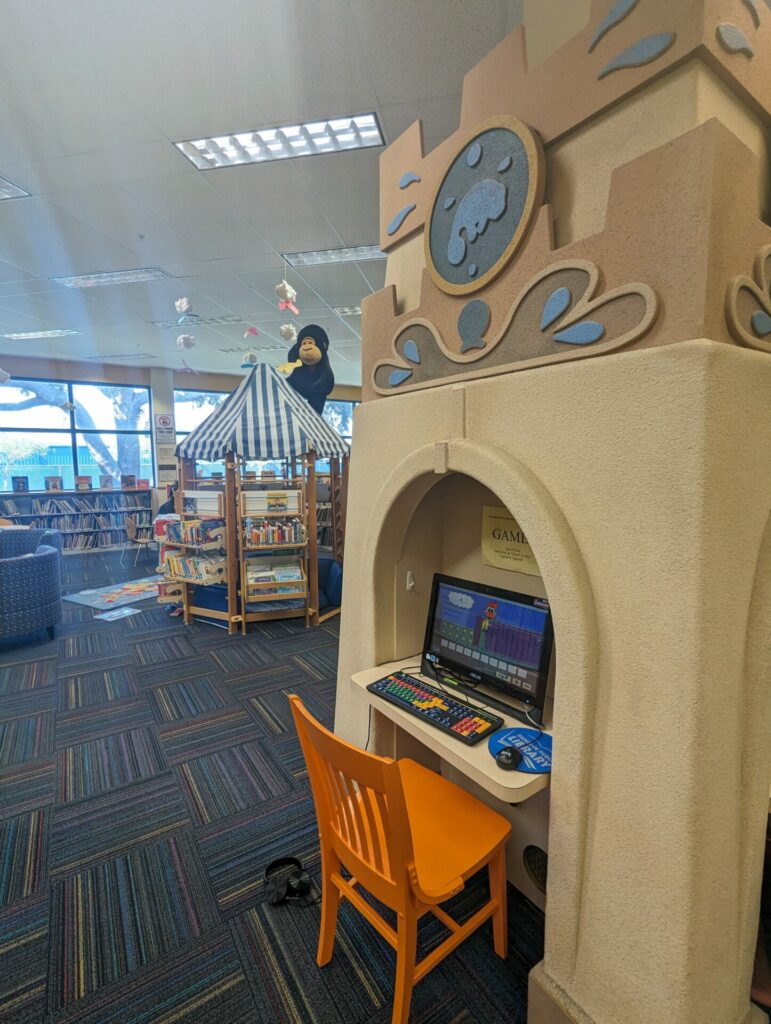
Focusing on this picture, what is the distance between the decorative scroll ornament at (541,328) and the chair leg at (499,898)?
1.46m

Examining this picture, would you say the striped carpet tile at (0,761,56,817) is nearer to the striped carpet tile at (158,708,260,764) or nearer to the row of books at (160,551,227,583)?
the striped carpet tile at (158,708,260,764)

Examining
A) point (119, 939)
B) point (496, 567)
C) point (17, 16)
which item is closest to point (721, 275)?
point (496, 567)

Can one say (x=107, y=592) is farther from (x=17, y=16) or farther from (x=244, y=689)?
(x=17, y=16)

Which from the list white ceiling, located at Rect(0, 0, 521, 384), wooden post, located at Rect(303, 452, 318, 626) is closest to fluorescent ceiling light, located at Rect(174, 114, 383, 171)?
white ceiling, located at Rect(0, 0, 521, 384)

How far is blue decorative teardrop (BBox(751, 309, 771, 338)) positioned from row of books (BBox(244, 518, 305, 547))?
150 inches

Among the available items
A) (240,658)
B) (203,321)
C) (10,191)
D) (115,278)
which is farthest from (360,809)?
(203,321)

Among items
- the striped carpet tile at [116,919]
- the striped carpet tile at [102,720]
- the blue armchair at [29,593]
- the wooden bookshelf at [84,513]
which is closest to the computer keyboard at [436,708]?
the striped carpet tile at [116,919]

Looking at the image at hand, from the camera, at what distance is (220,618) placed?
4391 millimetres

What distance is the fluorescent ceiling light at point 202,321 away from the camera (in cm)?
593

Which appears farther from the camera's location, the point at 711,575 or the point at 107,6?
the point at 107,6

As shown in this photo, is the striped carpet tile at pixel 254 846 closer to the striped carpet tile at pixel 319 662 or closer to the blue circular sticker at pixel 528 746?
the blue circular sticker at pixel 528 746

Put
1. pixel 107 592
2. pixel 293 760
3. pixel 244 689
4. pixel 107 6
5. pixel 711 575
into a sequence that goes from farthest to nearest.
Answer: pixel 107 592 → pixel 244 689 → pixel 293 760 → pixel 107 6 → pixel 711 575

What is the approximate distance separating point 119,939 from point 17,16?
3.57 metres

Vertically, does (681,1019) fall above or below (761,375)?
below
